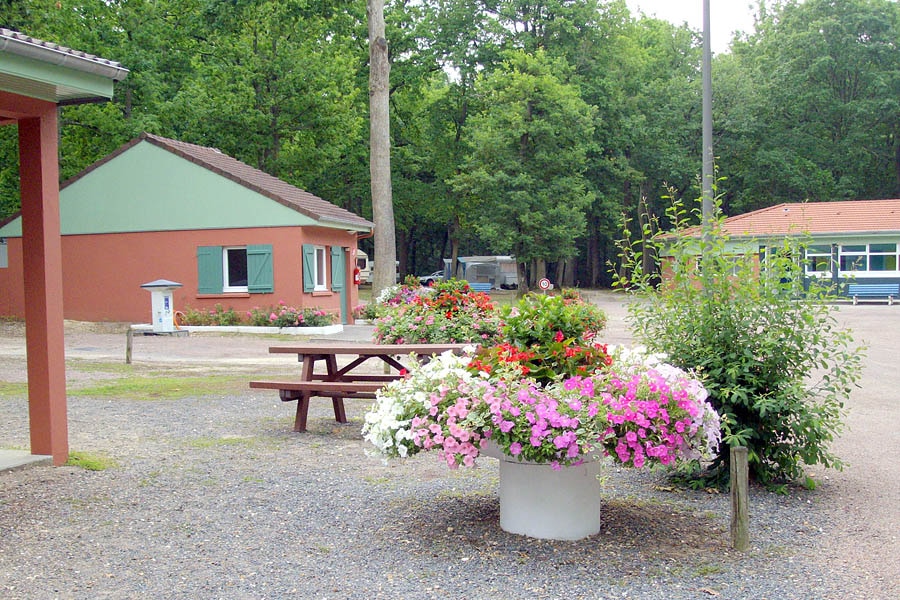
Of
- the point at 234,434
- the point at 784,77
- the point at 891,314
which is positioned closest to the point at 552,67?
the point at 784,77

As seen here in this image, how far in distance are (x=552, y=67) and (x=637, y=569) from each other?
40595 millimetres

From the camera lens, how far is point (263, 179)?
25.6m

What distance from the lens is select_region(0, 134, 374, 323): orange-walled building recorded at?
23.3 m

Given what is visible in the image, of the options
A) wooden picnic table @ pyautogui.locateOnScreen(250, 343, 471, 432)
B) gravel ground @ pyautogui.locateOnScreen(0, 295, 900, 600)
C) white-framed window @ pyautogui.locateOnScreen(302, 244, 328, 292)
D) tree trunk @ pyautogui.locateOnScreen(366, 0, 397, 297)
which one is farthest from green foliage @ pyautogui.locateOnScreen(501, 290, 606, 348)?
white-framed window @ pyautogui.locateOnScreen(302, 244, 328, 292)

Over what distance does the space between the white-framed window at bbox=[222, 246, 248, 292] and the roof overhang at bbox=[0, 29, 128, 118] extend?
1762cm

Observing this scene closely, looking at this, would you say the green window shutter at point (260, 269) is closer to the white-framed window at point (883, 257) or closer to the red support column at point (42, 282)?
the red support column at point (42, 282)

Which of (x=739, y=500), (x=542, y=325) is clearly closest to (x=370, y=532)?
(x=542, y=325)

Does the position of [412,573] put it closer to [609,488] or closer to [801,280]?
[609,488]

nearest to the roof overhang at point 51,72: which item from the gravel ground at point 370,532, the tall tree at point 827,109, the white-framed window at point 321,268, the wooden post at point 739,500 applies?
the gravel ground at point 370,532

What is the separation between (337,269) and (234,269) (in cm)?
308

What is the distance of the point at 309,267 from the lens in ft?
77.5

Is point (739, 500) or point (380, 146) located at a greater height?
point (380, 146)

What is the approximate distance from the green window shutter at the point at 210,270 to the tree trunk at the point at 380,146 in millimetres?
4431

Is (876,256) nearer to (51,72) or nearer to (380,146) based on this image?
(380,146)
